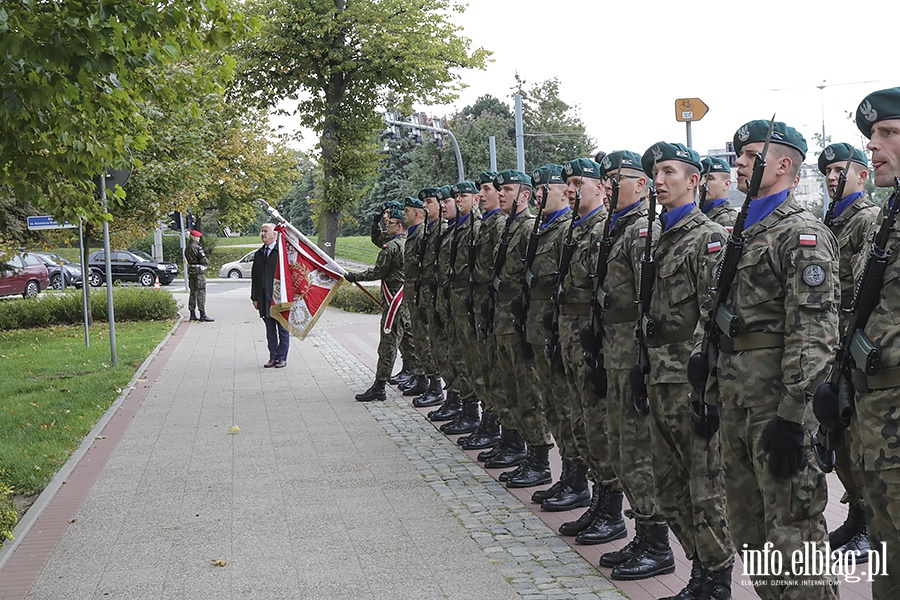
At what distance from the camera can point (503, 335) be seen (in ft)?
24.9

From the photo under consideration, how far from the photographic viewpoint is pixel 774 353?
159 inches

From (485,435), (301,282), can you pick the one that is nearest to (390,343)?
(301,282)

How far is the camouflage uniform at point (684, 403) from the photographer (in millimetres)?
4629

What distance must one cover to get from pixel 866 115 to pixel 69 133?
604 centimetres

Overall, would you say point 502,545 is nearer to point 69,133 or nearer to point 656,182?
point 656,182

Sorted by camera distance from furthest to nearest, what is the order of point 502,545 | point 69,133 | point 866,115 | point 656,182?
point 69,133 → point 502,545 → point 656,182 → point 866,115

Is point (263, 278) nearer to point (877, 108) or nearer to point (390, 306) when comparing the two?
point (390, 306)

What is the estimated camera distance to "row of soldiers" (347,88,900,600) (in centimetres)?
356

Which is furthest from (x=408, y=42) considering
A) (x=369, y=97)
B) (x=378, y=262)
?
(x=378, y=262)

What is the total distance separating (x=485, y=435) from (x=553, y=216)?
2.68 m

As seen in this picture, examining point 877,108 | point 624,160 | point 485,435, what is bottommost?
point 485,435

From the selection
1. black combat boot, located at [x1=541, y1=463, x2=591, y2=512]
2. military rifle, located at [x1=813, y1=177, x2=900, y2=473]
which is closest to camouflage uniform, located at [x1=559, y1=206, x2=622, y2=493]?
black combat boot, located at [x1=541, y1=463, x2=591, y2=512]

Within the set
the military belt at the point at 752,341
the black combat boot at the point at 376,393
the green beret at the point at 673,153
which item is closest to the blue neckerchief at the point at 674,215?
the green beret at the point at 673,153

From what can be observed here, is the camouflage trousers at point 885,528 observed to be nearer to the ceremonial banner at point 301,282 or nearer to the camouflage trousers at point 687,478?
the camouflage trousers at point 687,478
